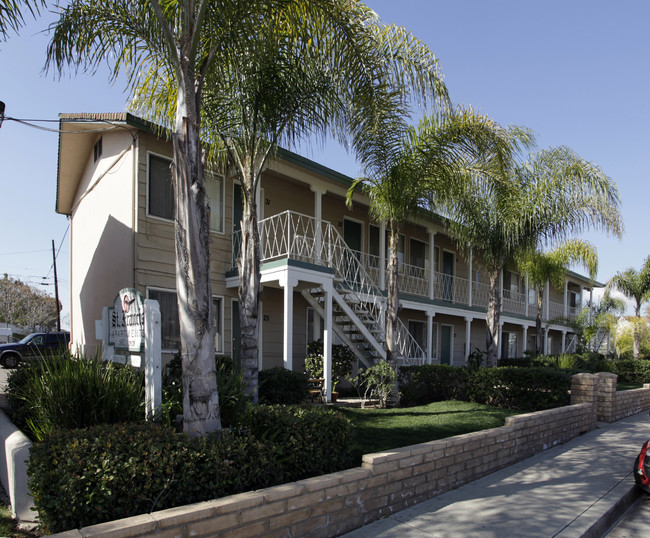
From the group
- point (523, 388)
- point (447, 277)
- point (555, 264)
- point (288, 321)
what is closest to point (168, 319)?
point (288, 321)

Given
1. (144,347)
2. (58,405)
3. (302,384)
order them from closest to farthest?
(58,405)
(144,347)
(302,384)

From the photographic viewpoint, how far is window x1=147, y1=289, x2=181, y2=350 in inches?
415

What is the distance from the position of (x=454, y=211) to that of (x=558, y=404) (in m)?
5.13

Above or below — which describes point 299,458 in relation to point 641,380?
above

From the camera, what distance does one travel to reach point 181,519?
349 cm

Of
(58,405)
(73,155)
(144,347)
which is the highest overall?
(73,155)

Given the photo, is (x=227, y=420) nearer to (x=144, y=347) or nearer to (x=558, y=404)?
(x=144, y=347)

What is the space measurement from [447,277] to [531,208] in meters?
7.87

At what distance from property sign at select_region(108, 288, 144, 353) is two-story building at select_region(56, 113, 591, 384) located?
3.67 meters

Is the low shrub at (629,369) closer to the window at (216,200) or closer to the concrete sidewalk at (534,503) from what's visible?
the concrete sidewalk at (534,503)

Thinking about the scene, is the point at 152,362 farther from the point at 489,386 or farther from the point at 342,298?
the point at 489,386

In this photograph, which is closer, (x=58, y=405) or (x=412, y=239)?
(x=58, y=405)

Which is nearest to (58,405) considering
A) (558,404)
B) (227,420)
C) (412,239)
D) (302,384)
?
(227,420)

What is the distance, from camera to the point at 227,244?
12.0 meters
